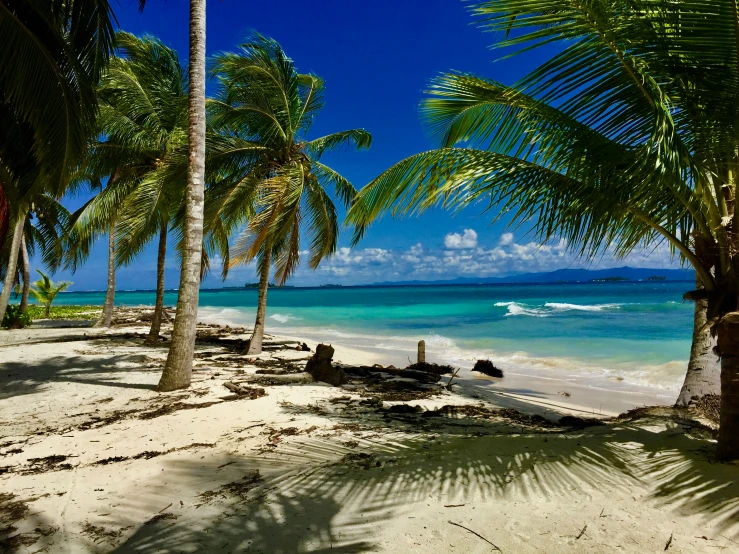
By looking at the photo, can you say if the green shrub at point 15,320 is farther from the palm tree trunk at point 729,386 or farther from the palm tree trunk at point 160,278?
the palm tree trunk at point 729,386

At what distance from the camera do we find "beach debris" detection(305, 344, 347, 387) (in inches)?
273

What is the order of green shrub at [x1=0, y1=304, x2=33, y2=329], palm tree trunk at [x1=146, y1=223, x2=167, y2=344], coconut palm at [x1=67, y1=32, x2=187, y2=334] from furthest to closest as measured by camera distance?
green shrub at [x1=0, y1=304, x2=33, y2=329] < palm tree trunk at [x1=146, y1=223, x2=167, y2=344] < coconut palm at [x1=67, y1=32, x2=187, y2=334]

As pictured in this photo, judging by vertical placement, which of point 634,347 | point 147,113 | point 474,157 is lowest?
point 634,347

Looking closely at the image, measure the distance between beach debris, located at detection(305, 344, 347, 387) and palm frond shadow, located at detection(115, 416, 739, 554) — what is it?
3.29m

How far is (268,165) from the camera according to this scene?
923cm

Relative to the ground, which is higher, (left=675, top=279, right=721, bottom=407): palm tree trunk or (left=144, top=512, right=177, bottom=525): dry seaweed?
(left=675, top=279, right=721, bottom=407): palm tree trunk

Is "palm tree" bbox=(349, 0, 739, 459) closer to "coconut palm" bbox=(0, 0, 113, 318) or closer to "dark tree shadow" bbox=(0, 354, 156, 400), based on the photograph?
"coconut palm" bbox=(0, 0, 113, 318)

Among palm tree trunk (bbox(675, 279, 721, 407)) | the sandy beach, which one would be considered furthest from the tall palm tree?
palm tree trunk (bbox(675, 279, 721, 407))

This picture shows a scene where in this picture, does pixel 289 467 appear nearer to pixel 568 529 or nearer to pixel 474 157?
pixel 568 529

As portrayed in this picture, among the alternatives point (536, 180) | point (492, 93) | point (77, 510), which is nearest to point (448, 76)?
point (492, 93)

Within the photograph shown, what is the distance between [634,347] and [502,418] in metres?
12.1

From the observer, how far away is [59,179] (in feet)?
15.4

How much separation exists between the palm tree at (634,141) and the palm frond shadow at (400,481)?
553 mm

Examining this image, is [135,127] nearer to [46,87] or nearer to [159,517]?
[46,87]
